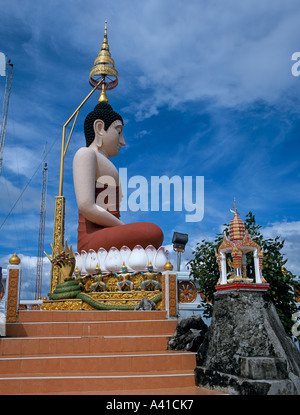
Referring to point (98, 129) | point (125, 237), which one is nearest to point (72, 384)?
point (125, 237)

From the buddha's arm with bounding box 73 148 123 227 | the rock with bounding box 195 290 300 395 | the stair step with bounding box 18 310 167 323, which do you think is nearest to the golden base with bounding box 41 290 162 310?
the stair step with bounding box 18 310 167 323

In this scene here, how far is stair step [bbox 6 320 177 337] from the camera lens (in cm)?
761

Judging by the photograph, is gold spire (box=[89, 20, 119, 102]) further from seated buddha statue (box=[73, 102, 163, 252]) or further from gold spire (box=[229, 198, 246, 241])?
gold spire (box=[229, 198, 246, 241])

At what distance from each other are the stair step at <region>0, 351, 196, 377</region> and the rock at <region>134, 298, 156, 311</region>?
247 cm

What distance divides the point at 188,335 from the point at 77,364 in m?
2.21

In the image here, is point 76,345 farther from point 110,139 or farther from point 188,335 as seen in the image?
point 110,139

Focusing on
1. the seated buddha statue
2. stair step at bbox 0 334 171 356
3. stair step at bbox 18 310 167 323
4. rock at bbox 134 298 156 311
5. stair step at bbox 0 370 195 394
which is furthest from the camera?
the seated buddha statue

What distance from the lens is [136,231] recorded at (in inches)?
428

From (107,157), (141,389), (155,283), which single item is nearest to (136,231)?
(155,283)

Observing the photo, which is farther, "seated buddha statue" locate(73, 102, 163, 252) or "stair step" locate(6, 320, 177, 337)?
"seated buddha statue" locate(73, 102, 163, 252)

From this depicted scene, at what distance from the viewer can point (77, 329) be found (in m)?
7.74
